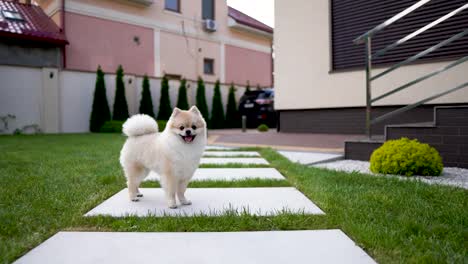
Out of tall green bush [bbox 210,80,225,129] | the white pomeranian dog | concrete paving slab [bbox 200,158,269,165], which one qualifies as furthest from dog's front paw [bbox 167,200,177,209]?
tall green bush [bbox 210,80,225,129]

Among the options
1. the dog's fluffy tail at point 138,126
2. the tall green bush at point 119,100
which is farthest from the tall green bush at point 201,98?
the dog's fluffy tail at point 138,126

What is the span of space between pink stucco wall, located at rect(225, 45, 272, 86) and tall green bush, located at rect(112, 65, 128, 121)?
837 centimetres

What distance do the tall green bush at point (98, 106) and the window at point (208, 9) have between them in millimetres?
8497

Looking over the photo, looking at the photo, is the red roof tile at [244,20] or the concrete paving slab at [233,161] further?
the red roof tile at [244,20]

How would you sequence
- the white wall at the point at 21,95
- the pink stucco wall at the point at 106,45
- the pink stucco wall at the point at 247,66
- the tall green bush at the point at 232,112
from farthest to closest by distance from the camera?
the pink stucco wall at the point at 247,66 → the tall green bush at the point at 232,112 → the pink stucco wall at the point at 106,45 → the white wall at the point at 21,95

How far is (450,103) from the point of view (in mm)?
6473

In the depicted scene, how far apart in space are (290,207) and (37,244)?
159 centimetres

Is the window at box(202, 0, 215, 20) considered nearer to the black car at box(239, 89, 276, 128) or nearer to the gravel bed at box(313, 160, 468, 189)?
the black car at box(239, 89, 276, 128)

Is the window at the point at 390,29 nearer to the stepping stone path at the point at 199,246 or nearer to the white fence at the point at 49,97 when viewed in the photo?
the stepping stone path at the point at 199,246

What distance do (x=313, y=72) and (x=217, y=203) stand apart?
6.66 m

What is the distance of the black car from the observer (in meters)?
14.1

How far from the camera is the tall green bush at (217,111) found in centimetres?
1584

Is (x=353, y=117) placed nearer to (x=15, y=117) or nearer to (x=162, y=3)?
(x=15, y=117)

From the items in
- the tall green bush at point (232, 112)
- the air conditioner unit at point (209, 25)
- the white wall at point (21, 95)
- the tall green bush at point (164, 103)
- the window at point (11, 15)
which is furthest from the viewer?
the air conditioner unit at point (209, 25)
